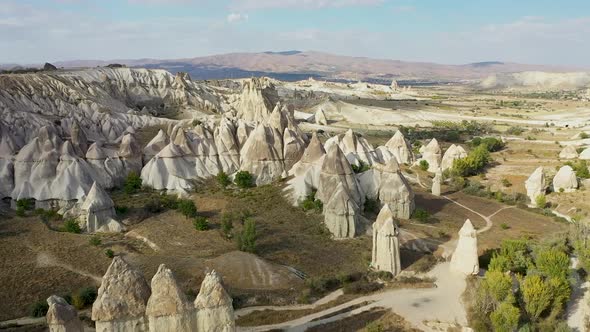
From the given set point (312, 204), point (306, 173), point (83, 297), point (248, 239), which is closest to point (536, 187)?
point (306, 173)

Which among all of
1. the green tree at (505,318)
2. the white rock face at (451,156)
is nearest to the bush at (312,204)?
the green tree at (505,318)

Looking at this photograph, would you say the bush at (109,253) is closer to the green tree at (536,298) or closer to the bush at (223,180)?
the bush at (223,180)

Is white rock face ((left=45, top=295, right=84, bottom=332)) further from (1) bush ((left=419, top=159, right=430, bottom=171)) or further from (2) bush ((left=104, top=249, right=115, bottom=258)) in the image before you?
(1) bush ((left=419, top=159, right=430, bottom=171))

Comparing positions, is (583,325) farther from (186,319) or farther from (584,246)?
(186,319)

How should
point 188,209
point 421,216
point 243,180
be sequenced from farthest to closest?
point 243,180 < point 421,216 < point 188,209

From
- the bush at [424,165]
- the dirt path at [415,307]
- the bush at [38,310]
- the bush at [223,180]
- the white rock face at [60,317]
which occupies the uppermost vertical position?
the white rock face at [60,317]

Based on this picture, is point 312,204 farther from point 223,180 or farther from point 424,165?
point 424,165
